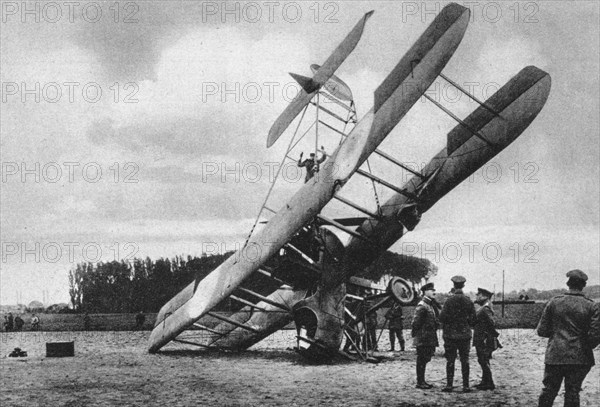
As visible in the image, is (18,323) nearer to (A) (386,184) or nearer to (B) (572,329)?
(A) (386,184)

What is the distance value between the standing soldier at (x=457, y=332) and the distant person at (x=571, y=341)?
9.20 feet

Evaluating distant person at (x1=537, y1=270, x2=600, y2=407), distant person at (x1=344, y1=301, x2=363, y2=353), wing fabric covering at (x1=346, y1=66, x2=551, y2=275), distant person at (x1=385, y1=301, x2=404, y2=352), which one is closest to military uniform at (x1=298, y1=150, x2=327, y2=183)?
wing fabric covering at (x1=346, y1=66, x2=551, y2=275)

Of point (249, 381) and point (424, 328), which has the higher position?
point (424, 328)

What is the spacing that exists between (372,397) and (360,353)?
16.7 feet

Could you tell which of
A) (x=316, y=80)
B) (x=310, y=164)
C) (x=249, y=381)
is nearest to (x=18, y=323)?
(x=310, y=164)

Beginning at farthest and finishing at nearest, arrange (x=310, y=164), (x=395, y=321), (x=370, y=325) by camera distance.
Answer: (x=395, y=321) → (x=370, y=325) → (x=310, y=164)

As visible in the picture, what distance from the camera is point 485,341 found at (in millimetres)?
10461

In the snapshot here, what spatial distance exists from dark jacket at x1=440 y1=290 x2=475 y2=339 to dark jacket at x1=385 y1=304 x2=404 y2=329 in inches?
315

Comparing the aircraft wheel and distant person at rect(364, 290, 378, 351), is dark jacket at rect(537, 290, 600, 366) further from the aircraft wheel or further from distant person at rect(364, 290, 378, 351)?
distant person at rect(364, 290, 378, 351)

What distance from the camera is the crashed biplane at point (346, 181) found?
11.5 m

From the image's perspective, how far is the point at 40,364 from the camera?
1455cm

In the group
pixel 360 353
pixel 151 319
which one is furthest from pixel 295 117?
pixel 151 319

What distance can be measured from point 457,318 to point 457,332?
217mm

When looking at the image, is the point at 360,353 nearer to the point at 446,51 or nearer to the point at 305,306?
the point at 305,306
